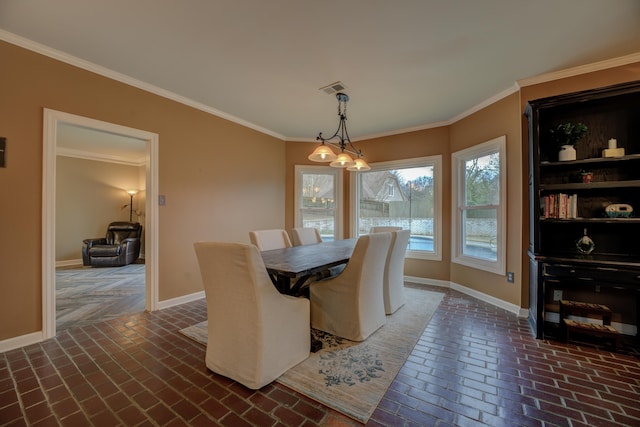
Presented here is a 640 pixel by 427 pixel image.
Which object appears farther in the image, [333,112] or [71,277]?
[71,277]

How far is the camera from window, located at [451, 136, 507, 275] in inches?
130

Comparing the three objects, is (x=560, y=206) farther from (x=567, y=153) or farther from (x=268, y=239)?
(x=268, y=239)

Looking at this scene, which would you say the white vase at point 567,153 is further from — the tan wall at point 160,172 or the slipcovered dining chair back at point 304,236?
the tan wall at point 160,172

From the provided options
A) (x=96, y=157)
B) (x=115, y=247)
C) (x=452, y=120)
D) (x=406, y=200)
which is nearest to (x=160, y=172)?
(x=115, y=247)

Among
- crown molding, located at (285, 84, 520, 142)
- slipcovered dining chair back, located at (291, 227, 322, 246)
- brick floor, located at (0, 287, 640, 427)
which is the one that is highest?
crown molding, located at (285, 84, 520, 142)

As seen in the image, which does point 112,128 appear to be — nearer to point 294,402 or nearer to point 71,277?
point 294,402

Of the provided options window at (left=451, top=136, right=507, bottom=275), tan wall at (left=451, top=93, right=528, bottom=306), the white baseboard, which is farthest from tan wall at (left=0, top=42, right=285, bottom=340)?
tan wall at (left=451, top=93, right=528, bottom=306)

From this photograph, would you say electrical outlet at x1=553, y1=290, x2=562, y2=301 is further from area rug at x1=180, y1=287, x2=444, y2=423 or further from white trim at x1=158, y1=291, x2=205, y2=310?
white trim at x1=158, y1=291, x2=205, y2=310

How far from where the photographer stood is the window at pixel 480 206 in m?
3.29

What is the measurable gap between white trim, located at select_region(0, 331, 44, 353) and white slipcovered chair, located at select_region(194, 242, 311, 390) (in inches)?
68.4

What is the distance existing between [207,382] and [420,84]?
349 cm

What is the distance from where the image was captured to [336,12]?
74.9 inches

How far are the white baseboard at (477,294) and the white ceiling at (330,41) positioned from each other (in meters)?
2.59

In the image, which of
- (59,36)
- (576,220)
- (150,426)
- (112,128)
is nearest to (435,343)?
(576,220)
